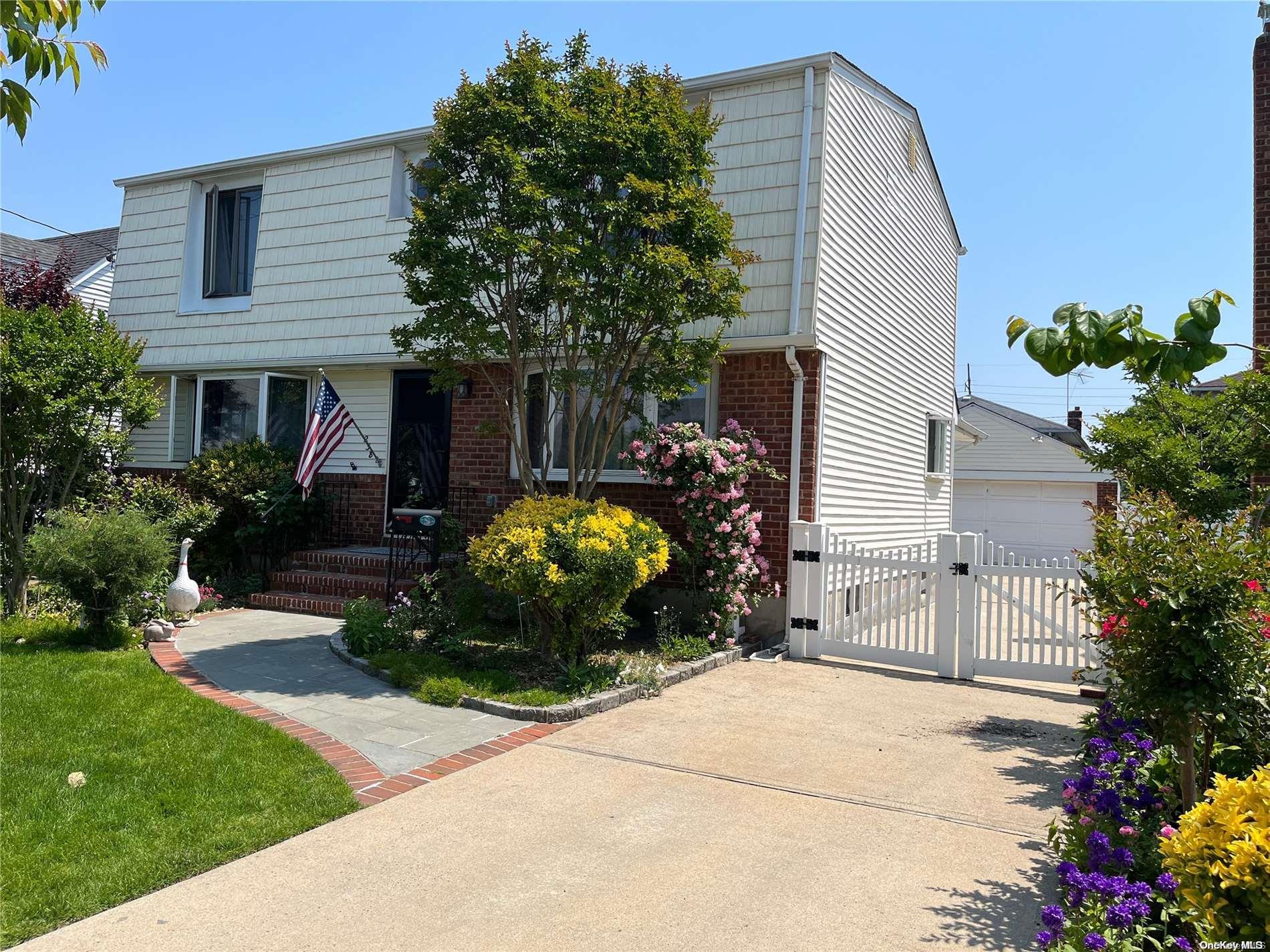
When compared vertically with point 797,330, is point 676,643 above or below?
below

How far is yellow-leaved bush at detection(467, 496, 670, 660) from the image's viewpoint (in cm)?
687

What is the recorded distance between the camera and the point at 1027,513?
27.9m

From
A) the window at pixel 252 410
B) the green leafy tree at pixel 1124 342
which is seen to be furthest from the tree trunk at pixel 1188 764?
the window at pixel 252 410

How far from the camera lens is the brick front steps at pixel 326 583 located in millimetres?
10320

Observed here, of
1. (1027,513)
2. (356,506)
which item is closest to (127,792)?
(356,506)

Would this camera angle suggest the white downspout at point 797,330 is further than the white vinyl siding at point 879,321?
No

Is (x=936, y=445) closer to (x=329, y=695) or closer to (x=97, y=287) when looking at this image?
(x=329, y=695)

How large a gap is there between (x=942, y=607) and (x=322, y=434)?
752 centimetres

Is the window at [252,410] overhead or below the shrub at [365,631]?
overhead

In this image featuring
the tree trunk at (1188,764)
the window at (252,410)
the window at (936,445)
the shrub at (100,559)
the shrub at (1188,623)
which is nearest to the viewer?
the shrub at (1188,623)

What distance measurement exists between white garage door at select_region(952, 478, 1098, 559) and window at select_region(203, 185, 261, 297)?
21.1 m

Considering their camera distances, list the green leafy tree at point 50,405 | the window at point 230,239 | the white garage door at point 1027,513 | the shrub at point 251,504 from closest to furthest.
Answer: the green leafy tree at point 50,405
the shrub at point 251,504
the window at point 230,239
the white garage door at point 1027,513

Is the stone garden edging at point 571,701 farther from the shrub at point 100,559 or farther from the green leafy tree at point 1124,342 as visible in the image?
the green leafy tree at point 1124,342

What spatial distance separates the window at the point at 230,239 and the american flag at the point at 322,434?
448 centimetres
